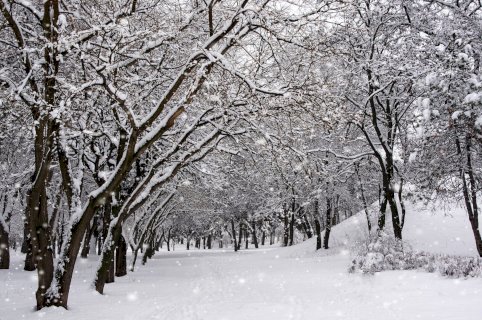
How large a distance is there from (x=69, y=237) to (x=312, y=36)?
657 cm

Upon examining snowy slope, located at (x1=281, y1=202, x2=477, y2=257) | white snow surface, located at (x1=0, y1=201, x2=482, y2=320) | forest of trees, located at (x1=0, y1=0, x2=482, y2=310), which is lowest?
white snow surface, located at (x1=0, y1=201, x2=482, y2=320)

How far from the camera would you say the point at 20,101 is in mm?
9250

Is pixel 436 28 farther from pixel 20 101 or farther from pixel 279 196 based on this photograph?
pixel 279 196

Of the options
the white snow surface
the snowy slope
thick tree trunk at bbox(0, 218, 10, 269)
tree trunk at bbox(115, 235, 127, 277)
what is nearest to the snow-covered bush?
the white snow surface

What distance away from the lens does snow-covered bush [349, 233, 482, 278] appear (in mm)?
10062

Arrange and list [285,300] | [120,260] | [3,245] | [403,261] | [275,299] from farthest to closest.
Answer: [3,245]
[120,260]
[403,261]
[275,299]
[285,300]

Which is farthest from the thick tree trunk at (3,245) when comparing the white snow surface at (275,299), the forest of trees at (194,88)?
the forest of trees at (194,88)

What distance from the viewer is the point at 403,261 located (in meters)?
13.3

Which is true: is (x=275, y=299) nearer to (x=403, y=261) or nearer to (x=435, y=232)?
(x=403, y=261)

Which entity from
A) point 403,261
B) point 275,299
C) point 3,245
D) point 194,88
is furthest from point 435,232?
point 3,245

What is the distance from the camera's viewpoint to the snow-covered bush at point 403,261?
10062 mm

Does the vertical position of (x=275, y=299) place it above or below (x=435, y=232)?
below

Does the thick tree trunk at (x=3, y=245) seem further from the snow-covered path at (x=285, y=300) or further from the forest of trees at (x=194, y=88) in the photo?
the forest of trees at (x=194, y=88)

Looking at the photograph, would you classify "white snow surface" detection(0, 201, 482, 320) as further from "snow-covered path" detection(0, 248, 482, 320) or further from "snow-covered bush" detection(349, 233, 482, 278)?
"snow-covered bush" detection(349, 233, 482, 278)
